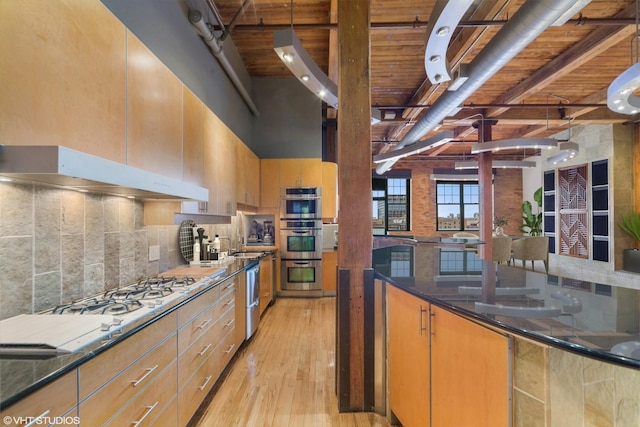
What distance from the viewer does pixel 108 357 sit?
45.4 inches

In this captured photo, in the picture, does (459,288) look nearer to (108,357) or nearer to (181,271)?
(108,357)

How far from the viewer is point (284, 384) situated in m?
2.46

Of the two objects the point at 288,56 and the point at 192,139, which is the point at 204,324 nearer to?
the point at 192,139

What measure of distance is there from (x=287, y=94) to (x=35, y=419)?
17.9 feet

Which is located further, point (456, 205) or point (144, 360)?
point (456, 205)

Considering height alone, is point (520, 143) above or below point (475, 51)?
below

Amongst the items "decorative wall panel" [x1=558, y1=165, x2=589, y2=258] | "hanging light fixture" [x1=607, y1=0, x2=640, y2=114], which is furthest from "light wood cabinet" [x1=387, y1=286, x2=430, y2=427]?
"decorative wall panel" [x1=558, y1=165, x2=589, y2=258]

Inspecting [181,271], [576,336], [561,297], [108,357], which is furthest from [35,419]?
[561,297]

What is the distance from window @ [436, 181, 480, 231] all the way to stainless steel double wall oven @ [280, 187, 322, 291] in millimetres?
6236

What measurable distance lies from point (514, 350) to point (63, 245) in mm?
2285

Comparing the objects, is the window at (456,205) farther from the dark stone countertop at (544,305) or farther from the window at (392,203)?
the dark stone countertop at (544,305)

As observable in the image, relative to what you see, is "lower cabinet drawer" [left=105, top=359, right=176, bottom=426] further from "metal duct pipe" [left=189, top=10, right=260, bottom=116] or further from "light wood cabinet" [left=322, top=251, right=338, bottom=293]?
"light wood cabinet" [left=322, top=251, right=338, bottom=293]

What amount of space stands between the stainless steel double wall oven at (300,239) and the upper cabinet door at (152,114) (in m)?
3.04

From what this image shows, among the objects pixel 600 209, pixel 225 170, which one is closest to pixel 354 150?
pixel 225 170
